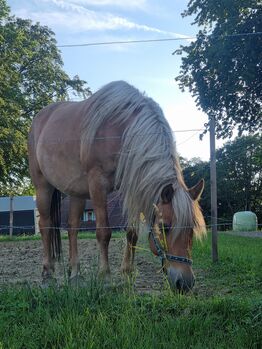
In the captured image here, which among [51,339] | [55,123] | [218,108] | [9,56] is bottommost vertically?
[51,339]

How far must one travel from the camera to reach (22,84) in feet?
84.1

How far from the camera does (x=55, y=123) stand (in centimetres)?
591

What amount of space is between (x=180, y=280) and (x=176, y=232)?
0.39 m

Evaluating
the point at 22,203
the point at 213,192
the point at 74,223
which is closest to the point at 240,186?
the point at 22,203

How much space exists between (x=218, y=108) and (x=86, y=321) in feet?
49.4

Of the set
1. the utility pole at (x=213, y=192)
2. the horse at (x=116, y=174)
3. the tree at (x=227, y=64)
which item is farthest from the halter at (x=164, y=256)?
the tree at (x=227, y=64)

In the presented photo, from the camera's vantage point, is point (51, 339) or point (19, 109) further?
point (19, 109)

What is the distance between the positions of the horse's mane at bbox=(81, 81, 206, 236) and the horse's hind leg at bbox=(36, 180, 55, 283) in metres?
1.30

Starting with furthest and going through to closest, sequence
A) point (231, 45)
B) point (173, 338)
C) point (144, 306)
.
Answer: point (231, 45) < point (144, 306) < point (173, 338)

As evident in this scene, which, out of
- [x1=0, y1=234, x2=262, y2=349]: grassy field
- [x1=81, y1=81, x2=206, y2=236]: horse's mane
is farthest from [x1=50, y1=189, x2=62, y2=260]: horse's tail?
[x1=0, y1=234, x2=262, y2=349]: grassy field

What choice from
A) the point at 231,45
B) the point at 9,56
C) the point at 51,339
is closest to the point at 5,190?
the point at 9,56

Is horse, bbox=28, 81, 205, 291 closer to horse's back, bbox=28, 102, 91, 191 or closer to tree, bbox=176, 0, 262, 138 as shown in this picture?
horse's back, bbox=28, 102, 91, 191

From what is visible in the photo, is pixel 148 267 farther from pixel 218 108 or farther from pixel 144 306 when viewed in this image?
pixel 218 108

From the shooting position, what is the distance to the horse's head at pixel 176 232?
12.1 feet
